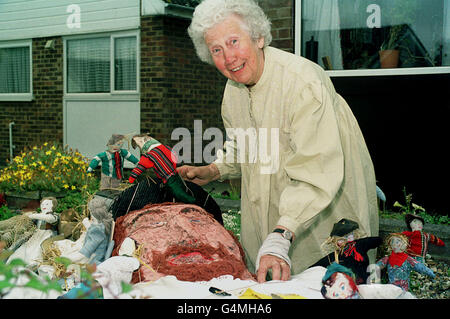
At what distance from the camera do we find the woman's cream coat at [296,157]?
2055 millimetres

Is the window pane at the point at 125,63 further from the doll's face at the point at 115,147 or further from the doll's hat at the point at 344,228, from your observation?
the doll's hat at the point at 344,228

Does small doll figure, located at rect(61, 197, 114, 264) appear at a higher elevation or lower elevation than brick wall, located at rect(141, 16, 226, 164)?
lower

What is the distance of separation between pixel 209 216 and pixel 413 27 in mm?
3700

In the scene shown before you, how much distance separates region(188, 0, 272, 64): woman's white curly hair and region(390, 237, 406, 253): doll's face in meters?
1.19

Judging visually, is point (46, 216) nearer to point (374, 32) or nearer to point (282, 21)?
point (282, 21)

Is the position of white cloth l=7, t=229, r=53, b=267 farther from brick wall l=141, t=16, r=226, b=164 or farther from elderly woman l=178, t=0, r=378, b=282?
brick wall l=141, t=16, r=226, b=164

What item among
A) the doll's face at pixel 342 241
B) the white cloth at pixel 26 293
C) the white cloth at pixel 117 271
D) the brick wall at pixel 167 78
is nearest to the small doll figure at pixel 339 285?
the doll's face at pixel 342 241

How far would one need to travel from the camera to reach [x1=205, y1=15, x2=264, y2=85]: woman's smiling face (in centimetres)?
217

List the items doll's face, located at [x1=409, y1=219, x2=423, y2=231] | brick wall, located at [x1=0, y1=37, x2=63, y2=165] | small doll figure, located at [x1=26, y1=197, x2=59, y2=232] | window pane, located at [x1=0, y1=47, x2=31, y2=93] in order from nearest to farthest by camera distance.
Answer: small doll figure, located at [x1=26, y1=197, x2=59, y2=232] < doll's face, located at [x1=409, y1=219, x2=423, y2=231] < brick wall, located at [x1=0, y1=37, x2=63, y2=165] < window pane, located at [x1=0, y1=47, x2=31, y2=93]

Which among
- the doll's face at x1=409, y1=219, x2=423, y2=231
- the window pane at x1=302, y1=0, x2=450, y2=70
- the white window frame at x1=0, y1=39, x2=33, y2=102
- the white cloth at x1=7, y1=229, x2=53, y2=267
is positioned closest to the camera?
the white cloth at x1=7, y1=229, x2=53, y2=267

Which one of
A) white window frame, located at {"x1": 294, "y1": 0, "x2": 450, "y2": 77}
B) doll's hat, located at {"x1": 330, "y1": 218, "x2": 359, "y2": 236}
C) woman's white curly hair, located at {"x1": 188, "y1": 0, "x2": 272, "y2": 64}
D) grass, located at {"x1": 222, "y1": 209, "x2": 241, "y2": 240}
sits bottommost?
grass, located at {"x1": 222, "y1": 209, "x2": 241, "y2": 240}

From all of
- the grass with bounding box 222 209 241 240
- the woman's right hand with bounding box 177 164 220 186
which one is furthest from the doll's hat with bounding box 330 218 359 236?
the grass with bounding box 222 209 241 240

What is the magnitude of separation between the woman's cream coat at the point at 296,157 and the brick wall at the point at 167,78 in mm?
5856

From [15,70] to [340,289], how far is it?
10989 mm
